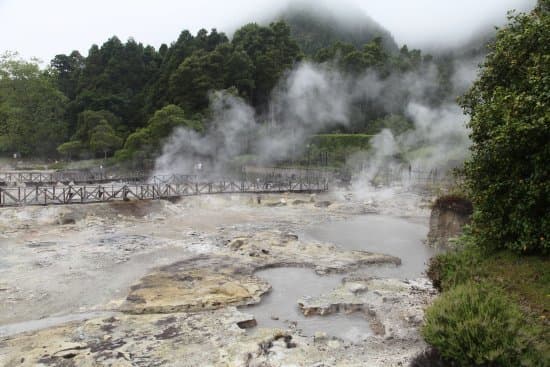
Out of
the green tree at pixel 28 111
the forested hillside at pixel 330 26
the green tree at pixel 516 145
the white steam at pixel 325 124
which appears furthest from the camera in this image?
the forested hillside at pixel 330 26

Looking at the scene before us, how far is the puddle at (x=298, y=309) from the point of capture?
9.84 metres

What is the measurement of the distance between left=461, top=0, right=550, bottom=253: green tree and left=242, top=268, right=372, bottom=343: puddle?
352cm

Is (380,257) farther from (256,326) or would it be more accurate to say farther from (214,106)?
(214,106)

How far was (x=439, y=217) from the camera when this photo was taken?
18.6 metres

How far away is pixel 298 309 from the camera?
36.3 ft

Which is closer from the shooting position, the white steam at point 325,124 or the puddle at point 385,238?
the puddle at point 385,238

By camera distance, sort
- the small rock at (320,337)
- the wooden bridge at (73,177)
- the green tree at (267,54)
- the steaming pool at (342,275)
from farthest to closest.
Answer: the green tree at (267,54), the wooden bridge at (73,177), the steaming pool at (342,275), the small rock at (320,337)

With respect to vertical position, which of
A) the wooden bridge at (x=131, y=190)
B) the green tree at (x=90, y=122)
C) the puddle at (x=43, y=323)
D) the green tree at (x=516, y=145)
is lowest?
the puddle at (x=43, y=323)

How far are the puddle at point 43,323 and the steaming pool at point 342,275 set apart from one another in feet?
12.2

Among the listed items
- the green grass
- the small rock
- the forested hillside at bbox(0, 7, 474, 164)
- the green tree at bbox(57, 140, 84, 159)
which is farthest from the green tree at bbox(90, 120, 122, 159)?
the green grass

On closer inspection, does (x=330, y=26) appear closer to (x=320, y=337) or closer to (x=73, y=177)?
(x=73, y=177)

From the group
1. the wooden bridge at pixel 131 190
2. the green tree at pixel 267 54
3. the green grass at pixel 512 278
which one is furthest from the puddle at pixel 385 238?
the green tree at pixel 267 54

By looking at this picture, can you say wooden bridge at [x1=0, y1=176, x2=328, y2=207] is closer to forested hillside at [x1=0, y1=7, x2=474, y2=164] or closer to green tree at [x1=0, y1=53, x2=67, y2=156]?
forested hillside at [x1=0, y1=7, x2=474, y2=164]

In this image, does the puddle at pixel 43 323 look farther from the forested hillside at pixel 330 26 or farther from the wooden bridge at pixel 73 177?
the forested hillside at pixel 330 26
